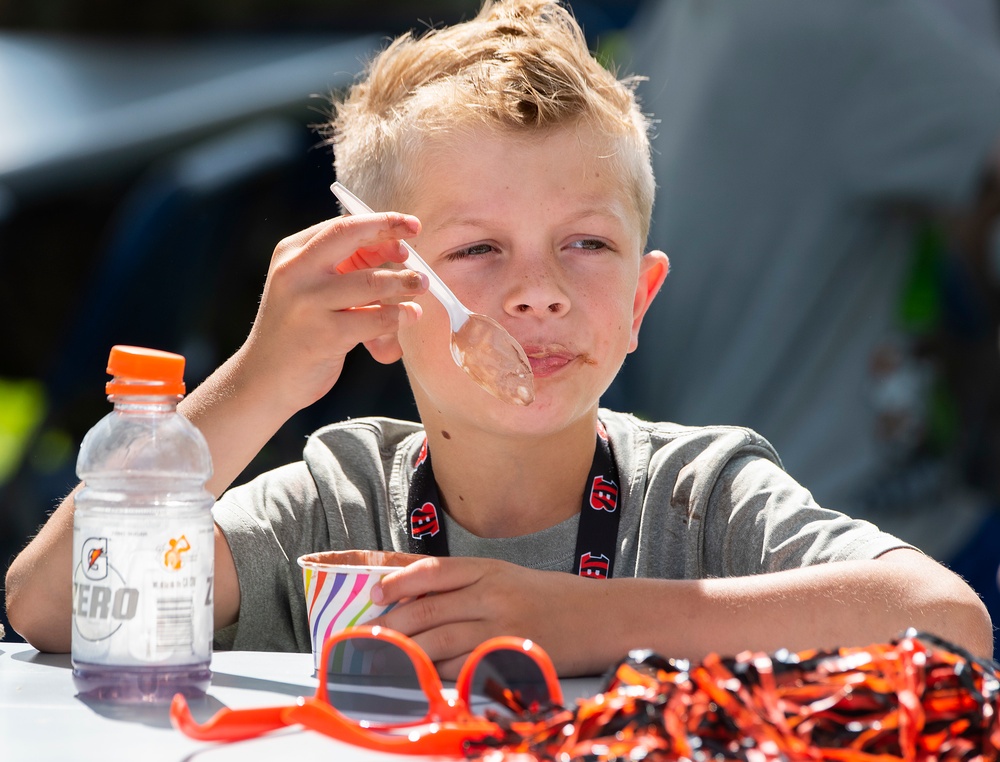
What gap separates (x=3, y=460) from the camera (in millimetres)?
5555

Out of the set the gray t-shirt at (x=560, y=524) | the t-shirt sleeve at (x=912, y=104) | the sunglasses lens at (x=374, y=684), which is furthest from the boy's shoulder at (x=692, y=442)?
the t-shirt sleeve at (x=912, y=104)

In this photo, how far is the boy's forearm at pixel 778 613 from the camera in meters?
1.04

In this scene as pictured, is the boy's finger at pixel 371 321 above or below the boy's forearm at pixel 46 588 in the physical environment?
above

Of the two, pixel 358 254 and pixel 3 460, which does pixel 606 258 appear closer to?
pixel 358 254

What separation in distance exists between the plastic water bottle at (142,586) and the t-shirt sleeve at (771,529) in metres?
0.62

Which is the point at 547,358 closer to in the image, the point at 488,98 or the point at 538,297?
the point at 538,297

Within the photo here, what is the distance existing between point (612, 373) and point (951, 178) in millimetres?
2408

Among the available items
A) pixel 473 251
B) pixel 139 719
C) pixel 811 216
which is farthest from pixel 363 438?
pixel 811 216

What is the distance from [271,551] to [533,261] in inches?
18.3

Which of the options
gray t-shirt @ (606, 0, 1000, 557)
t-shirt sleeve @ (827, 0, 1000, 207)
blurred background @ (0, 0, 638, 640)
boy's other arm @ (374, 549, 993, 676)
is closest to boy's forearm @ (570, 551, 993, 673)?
boy's other arm @ (374, 549, 993, 676)

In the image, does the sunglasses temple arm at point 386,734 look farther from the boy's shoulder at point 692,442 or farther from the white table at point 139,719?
the boy's shoulder at point 692,442

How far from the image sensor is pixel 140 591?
890mm

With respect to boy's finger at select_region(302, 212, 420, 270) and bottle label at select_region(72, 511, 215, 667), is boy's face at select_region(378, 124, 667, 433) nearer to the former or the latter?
boy's finger at select_region(302, 212, 420, 270)

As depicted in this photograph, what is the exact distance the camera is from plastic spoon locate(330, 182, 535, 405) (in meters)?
1.26
